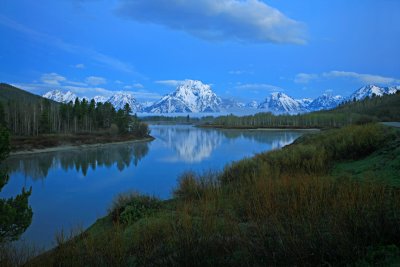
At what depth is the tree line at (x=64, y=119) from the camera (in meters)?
73.8

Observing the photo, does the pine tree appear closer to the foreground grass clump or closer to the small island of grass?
the foreground grass clump

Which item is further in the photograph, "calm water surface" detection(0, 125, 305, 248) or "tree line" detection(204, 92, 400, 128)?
"tree line" detection(204, 92, 400, 128)

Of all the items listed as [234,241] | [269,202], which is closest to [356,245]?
[234,241]

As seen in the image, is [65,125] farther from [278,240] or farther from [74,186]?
[278,240]

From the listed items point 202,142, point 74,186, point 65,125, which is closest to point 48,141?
point 65,125

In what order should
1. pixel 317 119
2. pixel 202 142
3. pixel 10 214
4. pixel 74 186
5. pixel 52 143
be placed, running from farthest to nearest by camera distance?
pixel 317 119 → pixel 202 142 → pixel 52 143 → pixel 74 186 → pixel 10 214

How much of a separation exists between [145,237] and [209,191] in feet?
18.9

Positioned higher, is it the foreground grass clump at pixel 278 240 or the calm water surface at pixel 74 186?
the foreground grass clump at pixel 278 240

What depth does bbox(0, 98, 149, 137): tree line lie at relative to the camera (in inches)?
2906

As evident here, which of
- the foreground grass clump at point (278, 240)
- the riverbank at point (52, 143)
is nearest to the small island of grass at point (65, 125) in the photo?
the riverbank at point (52, 143)

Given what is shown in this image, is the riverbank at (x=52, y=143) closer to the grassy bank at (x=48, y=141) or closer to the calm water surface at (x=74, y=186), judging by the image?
the grassy bank at (x=48, y=141)

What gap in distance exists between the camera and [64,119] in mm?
87062

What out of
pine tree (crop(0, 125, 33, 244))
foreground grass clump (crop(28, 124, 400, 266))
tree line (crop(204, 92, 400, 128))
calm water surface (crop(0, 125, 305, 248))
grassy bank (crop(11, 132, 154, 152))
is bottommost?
calm water surface (crop(0, 125, 305, 248))

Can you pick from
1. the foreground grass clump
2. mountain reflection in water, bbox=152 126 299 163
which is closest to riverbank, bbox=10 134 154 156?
mountain reflection in water, bbox=152 126 299 163
